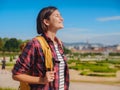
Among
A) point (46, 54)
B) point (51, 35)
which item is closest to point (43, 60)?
point (46, 54)

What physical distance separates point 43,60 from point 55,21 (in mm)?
230

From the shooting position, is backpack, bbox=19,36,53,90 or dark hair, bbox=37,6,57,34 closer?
backpack, bbox=19,36,53,90

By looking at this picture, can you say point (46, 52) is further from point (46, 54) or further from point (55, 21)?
point (55, 21)

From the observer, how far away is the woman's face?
5.81 feet

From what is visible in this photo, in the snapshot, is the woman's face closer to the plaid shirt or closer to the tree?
the plaid shirt

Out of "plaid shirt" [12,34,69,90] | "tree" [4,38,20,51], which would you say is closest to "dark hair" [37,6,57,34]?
"plaid shirt" [12,34,69,90]

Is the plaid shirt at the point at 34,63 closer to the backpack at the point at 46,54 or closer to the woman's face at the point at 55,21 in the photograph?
the backpack at the point at 46,54

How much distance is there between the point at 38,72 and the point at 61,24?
10.7 inches

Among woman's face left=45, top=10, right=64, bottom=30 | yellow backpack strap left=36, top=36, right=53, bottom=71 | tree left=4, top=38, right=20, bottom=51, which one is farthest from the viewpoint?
tree left=4, top=38, right=20, bottom=51

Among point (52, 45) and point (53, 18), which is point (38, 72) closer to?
point (52, 45)

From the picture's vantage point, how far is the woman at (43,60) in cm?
164

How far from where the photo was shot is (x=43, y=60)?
1661mm

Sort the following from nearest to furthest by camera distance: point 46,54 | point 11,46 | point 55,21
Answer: point 46,54, point 55,21, point 11,46

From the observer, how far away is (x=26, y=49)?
1.68 metres
